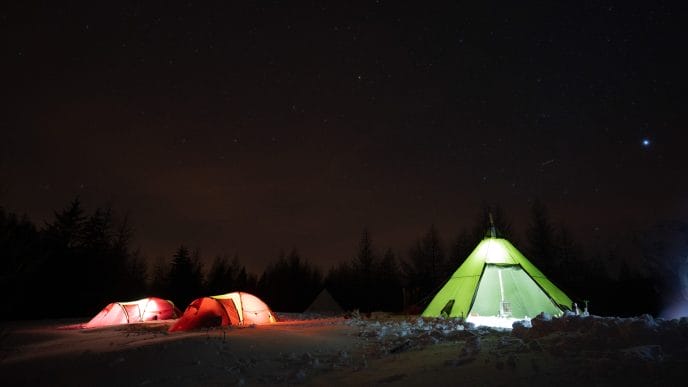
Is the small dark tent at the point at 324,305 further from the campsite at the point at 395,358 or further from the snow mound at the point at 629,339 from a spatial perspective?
the snow mound at the point at 629,339

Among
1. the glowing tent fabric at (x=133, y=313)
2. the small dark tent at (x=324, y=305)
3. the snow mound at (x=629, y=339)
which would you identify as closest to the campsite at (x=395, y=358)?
the snow mound at (x=629, y=339)

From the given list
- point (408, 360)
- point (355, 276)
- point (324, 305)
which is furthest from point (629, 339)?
point (355, 276)

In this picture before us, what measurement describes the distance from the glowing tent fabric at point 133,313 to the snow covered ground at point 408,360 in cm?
765

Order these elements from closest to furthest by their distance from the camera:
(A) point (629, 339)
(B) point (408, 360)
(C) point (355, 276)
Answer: (A) point (629, 339) < (B) point (408, 360) < (C) point (355, 276)

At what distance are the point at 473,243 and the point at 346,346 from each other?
2937 centimetres

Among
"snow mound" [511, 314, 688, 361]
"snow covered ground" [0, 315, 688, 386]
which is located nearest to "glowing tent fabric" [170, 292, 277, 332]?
"snow covered ground" [0, 315, 688, 386]

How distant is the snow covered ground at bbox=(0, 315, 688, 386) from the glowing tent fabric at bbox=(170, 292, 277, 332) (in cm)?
440

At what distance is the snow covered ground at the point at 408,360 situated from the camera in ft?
13.4

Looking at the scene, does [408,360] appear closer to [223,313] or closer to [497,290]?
[223,313]

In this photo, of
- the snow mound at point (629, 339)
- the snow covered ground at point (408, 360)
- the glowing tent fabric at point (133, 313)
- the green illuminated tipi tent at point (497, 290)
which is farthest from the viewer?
the glowing tent fabric at point (133, 313)

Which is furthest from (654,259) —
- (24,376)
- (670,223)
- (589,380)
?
(24,376)

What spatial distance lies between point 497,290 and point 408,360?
33.1 ft

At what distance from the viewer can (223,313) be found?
1291 centimetres

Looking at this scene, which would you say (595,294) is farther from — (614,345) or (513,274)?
(614,345)
